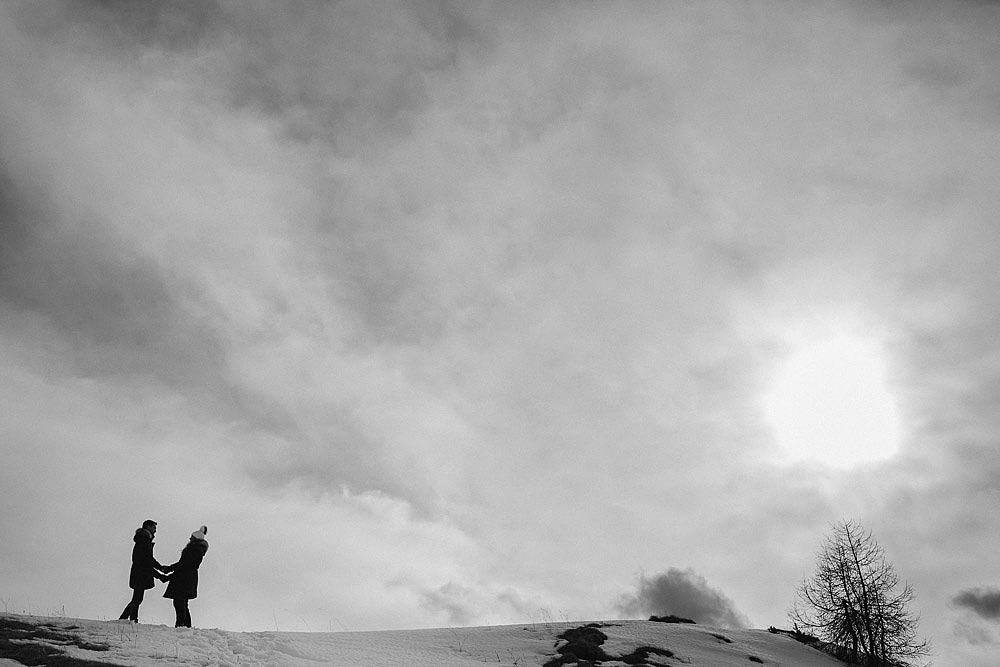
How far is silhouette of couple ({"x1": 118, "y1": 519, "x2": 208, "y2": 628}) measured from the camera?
17.9m

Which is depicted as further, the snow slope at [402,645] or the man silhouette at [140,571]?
the man silhouette at [140,571]

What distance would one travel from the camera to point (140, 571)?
17859mm

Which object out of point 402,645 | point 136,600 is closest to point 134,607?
point 136,600

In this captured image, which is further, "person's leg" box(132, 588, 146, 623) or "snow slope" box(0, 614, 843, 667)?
"person's leg" box(132, 588, 146, 623)

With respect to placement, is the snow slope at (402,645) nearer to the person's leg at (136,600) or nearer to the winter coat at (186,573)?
the person's leg at (136,600)

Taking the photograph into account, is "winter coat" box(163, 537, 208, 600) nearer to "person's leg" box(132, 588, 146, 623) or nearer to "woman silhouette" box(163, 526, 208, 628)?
"woman silhouette" box(163, 526, 208, 628)

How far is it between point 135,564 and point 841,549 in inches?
1728

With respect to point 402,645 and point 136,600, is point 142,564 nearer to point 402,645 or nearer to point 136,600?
point 136,600

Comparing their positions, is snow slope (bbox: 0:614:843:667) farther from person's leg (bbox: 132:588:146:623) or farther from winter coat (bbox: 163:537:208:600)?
winter coat (bbox: 163:537:208:600)

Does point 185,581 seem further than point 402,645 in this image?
No

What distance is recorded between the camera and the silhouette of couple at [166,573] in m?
17.9

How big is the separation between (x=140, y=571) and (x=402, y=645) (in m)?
8.58

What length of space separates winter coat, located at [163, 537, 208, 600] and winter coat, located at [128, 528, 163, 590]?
19.7 inches

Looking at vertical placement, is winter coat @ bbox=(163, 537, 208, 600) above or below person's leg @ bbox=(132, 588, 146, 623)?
above
